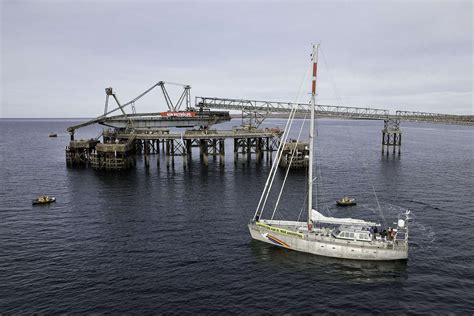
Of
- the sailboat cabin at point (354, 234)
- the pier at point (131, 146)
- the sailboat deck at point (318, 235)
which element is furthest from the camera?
the pier at point (131, 146)

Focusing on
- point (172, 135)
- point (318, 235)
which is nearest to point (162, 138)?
point (172, 135)

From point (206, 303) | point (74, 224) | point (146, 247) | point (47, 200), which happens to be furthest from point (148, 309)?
point (47, 200)

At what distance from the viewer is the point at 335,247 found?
138 ft

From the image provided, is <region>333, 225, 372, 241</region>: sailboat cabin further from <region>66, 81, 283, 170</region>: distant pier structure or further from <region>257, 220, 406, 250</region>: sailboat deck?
<region>66, 81, 283, 170</region>: distant pier structure

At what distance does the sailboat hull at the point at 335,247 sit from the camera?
135ft

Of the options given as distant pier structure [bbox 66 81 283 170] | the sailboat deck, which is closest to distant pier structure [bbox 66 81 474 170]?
distant pier structure [bbox 66 81 283 170]

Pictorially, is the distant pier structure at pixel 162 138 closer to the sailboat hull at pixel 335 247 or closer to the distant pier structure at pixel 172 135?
the distant pier structure at pixel 172 135

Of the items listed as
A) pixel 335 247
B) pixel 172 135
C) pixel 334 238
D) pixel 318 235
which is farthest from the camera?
pixel 172 135

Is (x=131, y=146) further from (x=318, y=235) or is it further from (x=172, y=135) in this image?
(x=318, y=235)

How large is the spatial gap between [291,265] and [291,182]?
41978 millimetres

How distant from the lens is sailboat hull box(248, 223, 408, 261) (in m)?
41.0

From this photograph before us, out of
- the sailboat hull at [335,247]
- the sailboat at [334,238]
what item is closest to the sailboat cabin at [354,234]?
the sailboat at [334,238]

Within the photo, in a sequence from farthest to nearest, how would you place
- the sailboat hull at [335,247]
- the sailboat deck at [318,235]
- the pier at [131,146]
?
the pier at [131,146] < the sailboat deck at [318,235] < the sailboat hull at [335,247]

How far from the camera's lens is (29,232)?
165 ft
